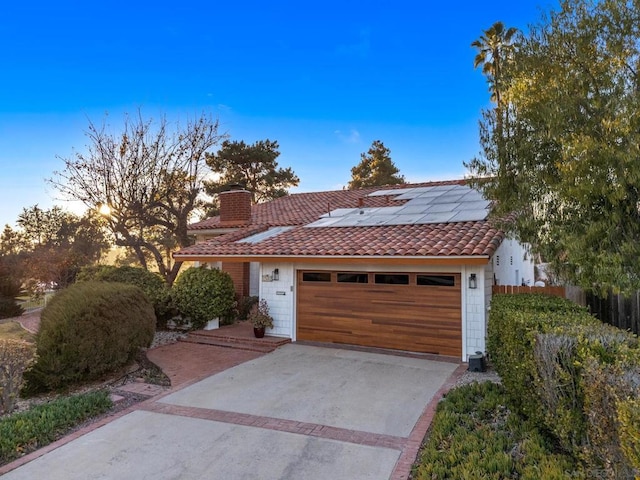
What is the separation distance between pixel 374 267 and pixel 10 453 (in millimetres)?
8622

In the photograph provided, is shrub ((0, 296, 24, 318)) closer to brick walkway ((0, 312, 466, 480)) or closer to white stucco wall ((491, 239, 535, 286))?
brick walkway ((0, 312, 466, 480))

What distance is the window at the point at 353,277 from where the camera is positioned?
1138cm

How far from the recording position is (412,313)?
35.0 feet

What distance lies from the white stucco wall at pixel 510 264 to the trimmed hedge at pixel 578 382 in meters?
4.81

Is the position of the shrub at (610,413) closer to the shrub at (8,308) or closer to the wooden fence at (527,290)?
the wooden fence at (527,290)

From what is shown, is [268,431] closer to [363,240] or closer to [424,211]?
A: [363,240]

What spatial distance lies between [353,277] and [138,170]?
12.5 metres

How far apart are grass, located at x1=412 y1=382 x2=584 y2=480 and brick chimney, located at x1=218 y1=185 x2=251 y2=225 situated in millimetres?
14048

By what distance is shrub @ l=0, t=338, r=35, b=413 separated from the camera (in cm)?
640

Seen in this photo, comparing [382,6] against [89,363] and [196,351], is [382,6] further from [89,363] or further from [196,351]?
[89,363]

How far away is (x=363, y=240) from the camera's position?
1170cm

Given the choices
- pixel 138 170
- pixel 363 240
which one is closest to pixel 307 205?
pixel 138 170

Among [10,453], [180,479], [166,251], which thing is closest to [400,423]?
[180,479]

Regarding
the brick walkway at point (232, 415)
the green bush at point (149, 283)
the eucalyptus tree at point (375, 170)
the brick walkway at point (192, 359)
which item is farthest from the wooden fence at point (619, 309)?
the eucalyptus tree at point (375, 170)
